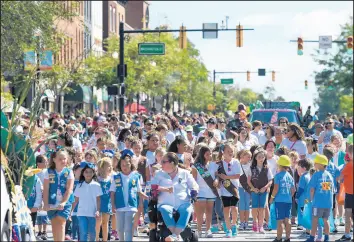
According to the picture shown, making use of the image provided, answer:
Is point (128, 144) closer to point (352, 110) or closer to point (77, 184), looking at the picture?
point (77, 184)

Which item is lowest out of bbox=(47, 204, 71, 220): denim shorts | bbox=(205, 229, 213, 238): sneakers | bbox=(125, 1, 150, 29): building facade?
bbox=(205, 229, 213, 238): sneakers

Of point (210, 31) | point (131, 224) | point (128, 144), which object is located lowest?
point (131, 224)

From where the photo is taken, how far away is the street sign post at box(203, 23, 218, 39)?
43.3 metres

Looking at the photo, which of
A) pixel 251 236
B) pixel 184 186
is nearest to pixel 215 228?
pixel 251 236

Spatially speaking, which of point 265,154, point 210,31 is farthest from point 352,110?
point 265,154

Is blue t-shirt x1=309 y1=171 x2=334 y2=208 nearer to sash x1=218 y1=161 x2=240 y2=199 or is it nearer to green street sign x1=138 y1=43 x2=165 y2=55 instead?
sash x1=218 y1=161 x2=240 y2=199

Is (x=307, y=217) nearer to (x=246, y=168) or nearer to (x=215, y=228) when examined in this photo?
(x=246, y=168)

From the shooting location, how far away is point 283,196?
16.6 meters

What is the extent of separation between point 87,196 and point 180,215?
5.33ft

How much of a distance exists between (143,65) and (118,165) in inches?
2340

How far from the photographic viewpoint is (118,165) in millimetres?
14945

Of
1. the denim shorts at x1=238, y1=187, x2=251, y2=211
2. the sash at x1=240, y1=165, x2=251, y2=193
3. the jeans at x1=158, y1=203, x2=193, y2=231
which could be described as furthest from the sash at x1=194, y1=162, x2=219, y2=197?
the jeans at x1=158, y1=203, x2=193, y2=231

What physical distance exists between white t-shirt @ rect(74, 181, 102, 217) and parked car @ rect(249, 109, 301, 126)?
54.9ft

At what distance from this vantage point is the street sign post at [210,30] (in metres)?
43.3
